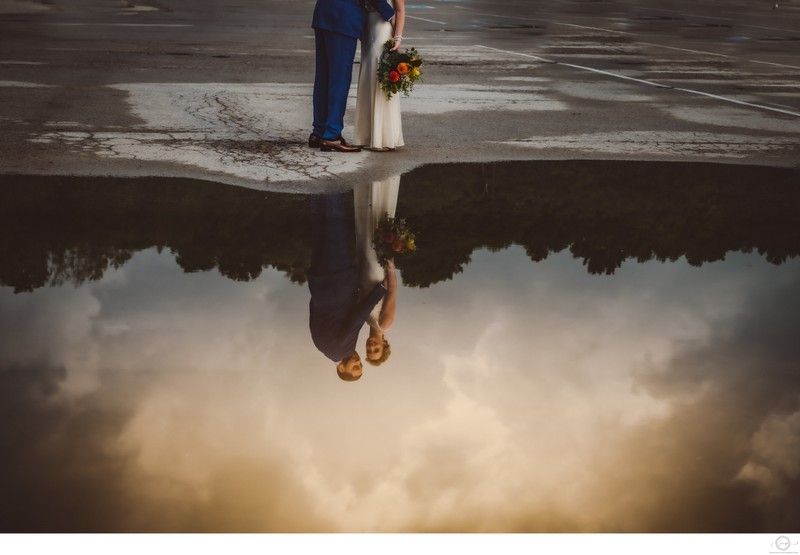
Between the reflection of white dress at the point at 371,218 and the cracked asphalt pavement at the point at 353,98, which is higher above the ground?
the reflection of white dress at the point at 371,218

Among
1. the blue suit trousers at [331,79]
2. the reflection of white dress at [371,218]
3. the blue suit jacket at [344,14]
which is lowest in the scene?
the reflection of white dress at [371,218]

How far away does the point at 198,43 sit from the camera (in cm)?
1991

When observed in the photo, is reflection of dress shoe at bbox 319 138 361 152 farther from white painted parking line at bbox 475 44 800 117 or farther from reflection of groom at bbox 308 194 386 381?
white painted parking line at bbox 475 44 800 117

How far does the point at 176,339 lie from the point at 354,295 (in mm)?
1206

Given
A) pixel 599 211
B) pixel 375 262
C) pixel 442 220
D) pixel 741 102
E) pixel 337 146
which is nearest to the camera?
pixel 375 262

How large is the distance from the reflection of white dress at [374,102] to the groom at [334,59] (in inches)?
4.7

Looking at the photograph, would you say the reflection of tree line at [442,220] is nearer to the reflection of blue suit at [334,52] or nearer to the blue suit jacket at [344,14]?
the reflection of blue suit at [334,52]

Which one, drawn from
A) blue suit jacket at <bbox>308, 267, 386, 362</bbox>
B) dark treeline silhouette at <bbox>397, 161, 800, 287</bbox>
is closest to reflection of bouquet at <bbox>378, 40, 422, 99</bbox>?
dark treeline silhouette at <bbox>397, 161, 800, 287</bbox>

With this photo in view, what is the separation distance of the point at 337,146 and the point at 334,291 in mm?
4346

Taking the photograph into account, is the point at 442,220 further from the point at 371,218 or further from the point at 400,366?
the point at 400,366

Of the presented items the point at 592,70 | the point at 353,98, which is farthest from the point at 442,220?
the point at 592,70

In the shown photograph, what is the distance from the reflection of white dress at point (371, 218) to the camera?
6.15 meters

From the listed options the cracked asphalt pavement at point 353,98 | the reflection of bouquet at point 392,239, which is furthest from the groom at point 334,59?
the reflection of bouquet at point 392,239

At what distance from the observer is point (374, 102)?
33.3ft
